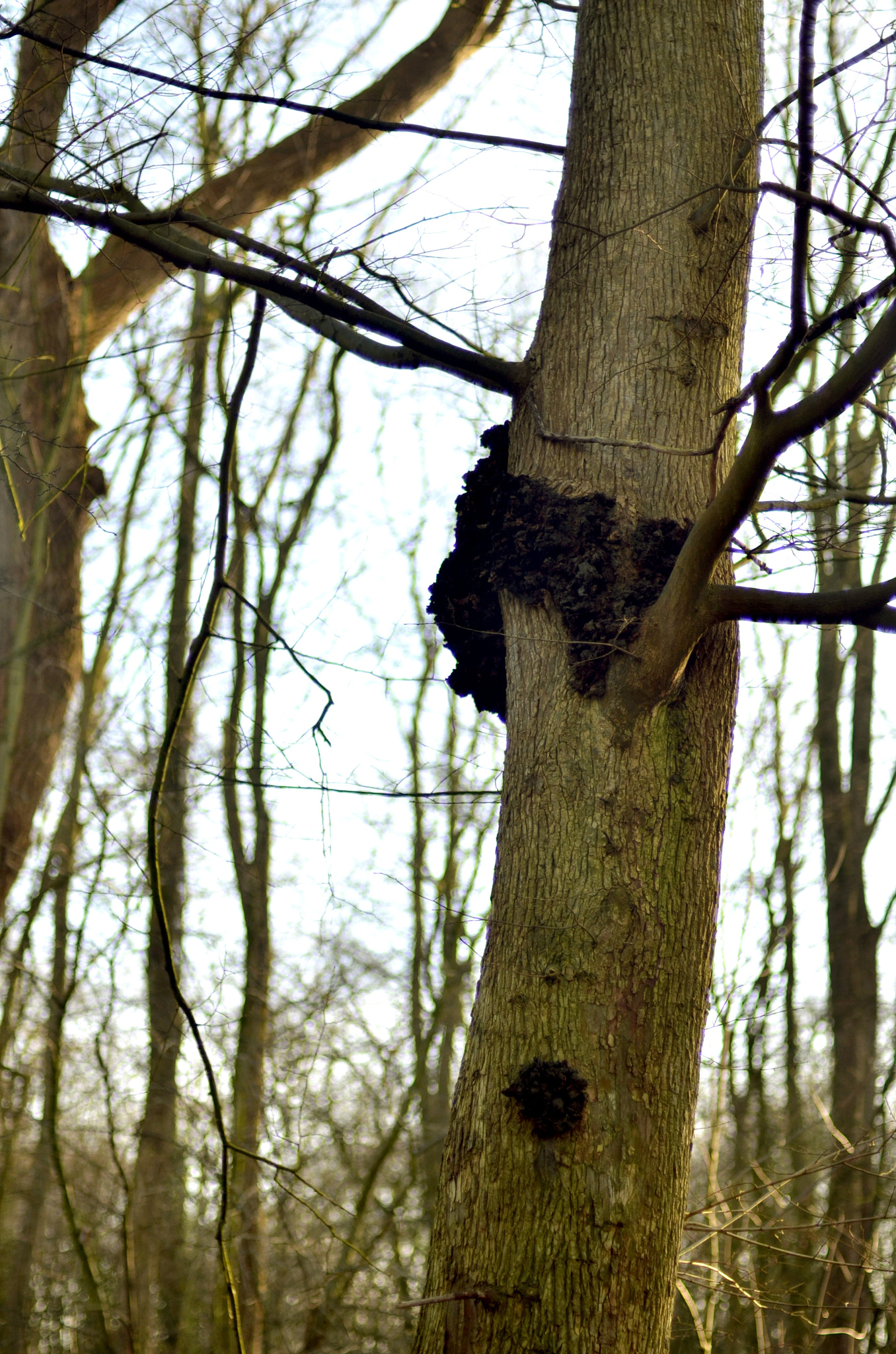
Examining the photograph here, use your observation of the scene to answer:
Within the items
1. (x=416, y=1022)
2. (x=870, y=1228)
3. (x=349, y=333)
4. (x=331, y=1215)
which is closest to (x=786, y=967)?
(x=870, y=1228)

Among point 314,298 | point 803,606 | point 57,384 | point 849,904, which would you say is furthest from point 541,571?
point 849,904

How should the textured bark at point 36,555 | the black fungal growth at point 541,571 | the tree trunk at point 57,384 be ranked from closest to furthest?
1. the black fungal growth at point 541,571
2. the tree trunk at point 57,384
3. the textured bark at point 36,555

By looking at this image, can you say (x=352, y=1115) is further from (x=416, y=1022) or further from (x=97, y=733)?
(x=97, y=733)

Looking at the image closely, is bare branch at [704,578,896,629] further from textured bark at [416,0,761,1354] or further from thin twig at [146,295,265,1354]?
thin twig at [146,295,265,1354]

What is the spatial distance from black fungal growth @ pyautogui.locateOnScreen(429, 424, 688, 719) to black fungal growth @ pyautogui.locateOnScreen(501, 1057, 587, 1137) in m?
0.71

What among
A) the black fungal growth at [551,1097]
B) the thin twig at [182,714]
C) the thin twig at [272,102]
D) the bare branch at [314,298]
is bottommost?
the black fungal growth at [551,1097]

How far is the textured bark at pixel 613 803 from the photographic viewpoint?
5.23 ft

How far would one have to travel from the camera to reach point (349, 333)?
242 centimetres

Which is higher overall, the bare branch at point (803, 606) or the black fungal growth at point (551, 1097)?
the bare branch at point (803, 606)

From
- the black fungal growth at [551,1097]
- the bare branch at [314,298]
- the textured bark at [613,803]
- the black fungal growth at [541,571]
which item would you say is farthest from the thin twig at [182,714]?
the black fungal growth at [551,1097]

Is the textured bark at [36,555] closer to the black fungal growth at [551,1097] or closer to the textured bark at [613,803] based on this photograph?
the textured bark at [613,803]

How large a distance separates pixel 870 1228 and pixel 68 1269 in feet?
16.8

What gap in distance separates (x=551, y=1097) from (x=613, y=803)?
1.73ft

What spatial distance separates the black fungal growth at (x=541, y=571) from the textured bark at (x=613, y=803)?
0.14ft
